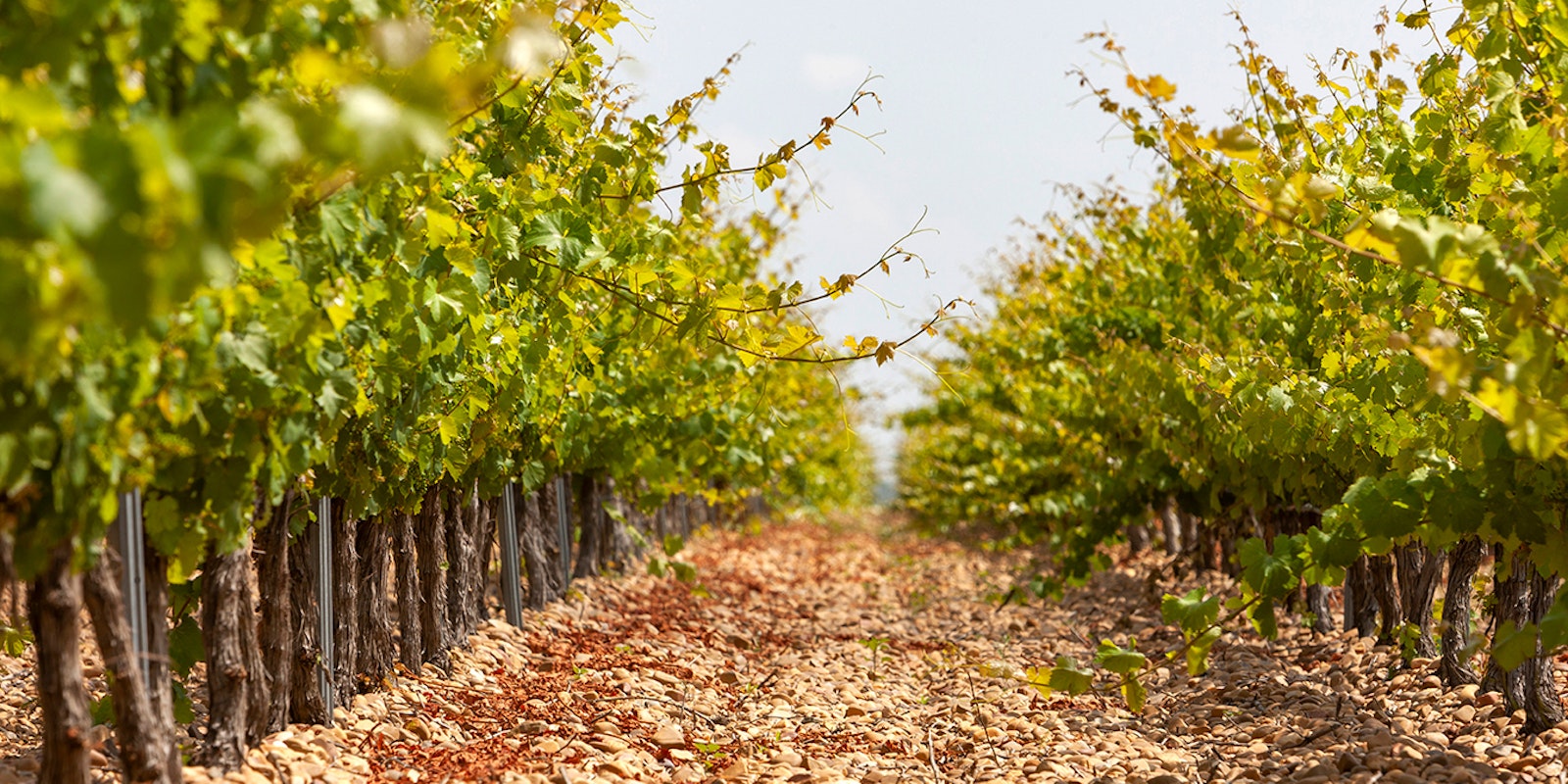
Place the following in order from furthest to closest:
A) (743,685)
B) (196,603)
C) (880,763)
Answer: (743,685) < (880,763) < (196,603)

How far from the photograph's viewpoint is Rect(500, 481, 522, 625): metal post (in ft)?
26.8

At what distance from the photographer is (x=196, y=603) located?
468 cm

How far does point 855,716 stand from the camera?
21.2ft

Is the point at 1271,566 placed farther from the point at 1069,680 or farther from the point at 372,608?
the point at 372,608

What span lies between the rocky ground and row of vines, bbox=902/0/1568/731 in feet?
1.60

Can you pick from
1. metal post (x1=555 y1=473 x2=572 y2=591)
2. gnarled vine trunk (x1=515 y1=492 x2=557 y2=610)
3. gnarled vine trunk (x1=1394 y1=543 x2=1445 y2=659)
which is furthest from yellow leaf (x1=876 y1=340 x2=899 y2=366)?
metal post (x1=555 y1=473 x2=572 y2=591)

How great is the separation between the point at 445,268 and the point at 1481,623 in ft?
25.0

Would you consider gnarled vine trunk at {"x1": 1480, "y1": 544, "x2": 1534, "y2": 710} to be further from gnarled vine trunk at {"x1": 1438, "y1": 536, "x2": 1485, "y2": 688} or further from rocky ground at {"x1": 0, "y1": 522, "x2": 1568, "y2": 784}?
gnarled vine trunk at {"x1": 1438, "y1": 536, "x2": 1485, "y2": 688}

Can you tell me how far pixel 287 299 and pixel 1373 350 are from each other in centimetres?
410

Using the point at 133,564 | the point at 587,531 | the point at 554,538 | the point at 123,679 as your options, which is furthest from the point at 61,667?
the point at 587,531

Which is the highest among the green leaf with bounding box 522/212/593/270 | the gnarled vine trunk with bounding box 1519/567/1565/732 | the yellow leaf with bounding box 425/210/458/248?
the green leaf with bounding box 522/212/593/270

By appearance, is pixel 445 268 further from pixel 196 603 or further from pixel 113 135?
pixel 113 135

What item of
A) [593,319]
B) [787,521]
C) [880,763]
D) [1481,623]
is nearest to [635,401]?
[593,319]

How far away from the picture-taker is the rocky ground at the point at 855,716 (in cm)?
488
